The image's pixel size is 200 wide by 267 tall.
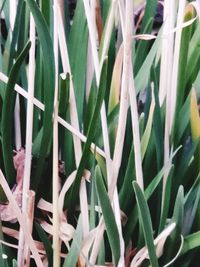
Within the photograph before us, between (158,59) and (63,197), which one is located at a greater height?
(158,59)

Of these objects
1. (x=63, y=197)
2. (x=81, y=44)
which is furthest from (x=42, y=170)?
(x=81, y=44)

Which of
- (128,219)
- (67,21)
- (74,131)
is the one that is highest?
(67,21)

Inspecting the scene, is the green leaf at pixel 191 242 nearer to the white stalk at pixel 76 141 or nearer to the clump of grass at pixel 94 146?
the clump of grass at pixel 94 146

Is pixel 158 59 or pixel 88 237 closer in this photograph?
pixel 88 237

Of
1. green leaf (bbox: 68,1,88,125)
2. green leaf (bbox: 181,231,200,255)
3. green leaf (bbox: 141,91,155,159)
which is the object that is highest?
green leaf (bbox: 68,1,88,125)

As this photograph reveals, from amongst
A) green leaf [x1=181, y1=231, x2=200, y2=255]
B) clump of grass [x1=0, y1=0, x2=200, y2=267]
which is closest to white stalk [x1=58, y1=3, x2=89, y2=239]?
clump of grass [x1=0, y1=0, x2=200, y2=267]

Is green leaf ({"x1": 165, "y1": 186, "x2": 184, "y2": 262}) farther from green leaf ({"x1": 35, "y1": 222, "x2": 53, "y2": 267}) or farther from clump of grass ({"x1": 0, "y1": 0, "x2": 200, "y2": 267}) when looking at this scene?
green leaf ({"x1": 35, "y1": 222, "x2": 53, "y2": 267})

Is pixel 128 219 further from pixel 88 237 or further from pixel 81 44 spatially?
pixel 81 44
